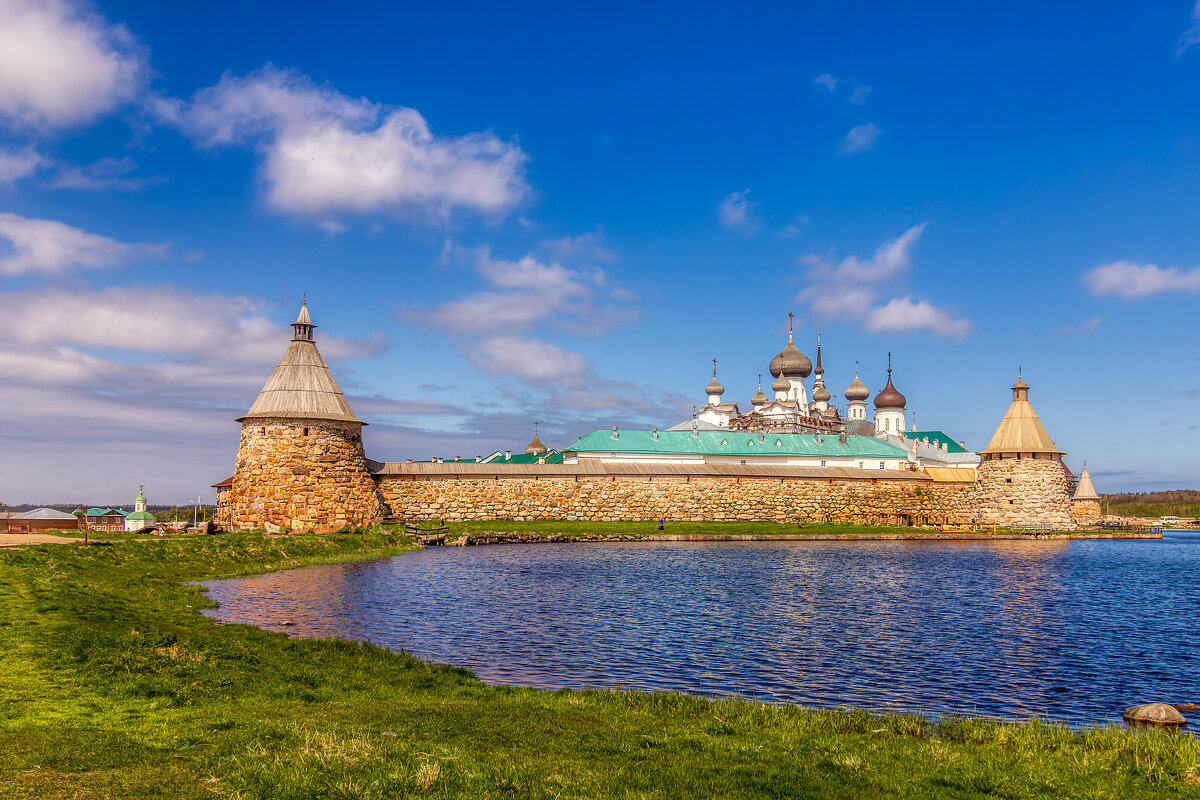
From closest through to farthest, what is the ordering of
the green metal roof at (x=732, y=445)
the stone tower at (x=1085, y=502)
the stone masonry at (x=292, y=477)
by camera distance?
the stone masonry at (x=292, y=477) → the green metal roof at (x=732, y=445) → the stone tower at (x=1085, y=502)

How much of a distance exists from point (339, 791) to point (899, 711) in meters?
9.19

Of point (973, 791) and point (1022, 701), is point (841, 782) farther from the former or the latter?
point (1022, 701)

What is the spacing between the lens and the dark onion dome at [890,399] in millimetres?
96375

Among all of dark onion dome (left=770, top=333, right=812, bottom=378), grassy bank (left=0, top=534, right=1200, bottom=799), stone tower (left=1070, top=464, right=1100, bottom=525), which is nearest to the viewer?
grassy bank (left=0, top=534, right=1200, bottom=799)

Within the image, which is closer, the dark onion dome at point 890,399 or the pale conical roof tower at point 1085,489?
the pale conical roof tower at point 1085,489

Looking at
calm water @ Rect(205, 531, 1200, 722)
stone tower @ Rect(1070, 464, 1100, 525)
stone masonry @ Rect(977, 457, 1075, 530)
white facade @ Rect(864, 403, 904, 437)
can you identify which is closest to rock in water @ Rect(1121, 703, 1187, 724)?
calm water @ Rect(205, 531, 1200, 722)

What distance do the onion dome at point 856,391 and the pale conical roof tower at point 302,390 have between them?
238ft

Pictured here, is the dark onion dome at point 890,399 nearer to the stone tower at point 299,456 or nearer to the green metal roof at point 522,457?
the green metal roof at point 522,457

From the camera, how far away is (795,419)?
89500 millimetres

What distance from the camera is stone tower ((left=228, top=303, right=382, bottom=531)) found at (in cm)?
4166

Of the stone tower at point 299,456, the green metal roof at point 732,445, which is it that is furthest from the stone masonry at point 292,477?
the green metal roof at point 732,445

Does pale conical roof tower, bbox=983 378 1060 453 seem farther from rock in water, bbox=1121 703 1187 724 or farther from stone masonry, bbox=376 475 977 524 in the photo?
rock in water, bbox=1121 703 1187 724

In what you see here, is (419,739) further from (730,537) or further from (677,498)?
(677,498)

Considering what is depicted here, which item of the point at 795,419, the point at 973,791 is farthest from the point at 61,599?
the point at 795,419
